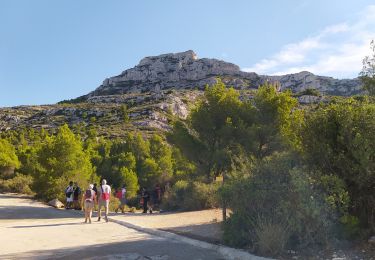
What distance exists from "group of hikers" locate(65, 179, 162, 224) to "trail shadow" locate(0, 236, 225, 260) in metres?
6.27

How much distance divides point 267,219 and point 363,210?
2.30 m

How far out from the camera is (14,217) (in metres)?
18.9

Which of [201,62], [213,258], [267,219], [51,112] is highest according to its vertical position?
[201,62]

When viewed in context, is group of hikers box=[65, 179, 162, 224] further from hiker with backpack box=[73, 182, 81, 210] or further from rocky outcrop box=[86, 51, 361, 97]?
rocky outcrop box=[86, 51, 361, 97]

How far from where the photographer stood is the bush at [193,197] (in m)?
20.4

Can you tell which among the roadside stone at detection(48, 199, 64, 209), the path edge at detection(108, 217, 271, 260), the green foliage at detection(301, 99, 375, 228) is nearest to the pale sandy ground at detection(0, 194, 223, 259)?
the path edge at detection(108, 217, 271, 260)

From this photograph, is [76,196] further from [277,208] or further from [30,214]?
[277,208]

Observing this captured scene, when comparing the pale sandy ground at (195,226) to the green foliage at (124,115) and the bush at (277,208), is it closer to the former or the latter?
the bush at (277,208)

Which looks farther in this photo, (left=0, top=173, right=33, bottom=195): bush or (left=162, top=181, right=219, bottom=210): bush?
(left=0, top=173, right=33, bottom=195): bush

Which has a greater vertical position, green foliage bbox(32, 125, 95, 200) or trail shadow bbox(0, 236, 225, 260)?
green foliage bbox(32, 125, 95, 200)

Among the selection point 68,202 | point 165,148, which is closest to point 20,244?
point 68,202

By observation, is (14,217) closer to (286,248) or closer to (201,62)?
(286,248)

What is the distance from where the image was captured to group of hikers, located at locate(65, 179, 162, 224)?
55.5ft

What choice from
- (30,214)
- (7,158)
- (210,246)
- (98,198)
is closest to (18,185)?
(7,158)
